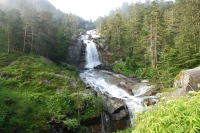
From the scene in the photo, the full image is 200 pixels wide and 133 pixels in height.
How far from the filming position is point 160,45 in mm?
37094

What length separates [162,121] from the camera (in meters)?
2.58

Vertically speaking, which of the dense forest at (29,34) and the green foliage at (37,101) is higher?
the dense forest at (29,34)

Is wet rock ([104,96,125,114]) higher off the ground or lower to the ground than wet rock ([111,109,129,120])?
higher

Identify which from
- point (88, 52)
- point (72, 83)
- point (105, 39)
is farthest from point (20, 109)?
point (105, 39)

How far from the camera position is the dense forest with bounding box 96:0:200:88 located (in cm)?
2527

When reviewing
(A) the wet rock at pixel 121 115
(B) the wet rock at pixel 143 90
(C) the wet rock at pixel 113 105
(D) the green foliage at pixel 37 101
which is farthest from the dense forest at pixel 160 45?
(D) the green foliage at pixel 37 101

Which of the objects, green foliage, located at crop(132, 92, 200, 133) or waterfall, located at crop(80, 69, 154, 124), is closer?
green foliage, located at crop(132, 92, 200, 133)

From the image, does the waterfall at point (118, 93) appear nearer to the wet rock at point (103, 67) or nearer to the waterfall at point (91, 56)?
the wet rock at point (103, 67)

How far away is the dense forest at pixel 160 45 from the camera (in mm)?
25266

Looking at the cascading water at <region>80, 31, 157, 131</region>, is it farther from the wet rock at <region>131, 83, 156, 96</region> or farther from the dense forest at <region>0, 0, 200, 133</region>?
the dense forest at <region>0, 0, 200, 133</region>

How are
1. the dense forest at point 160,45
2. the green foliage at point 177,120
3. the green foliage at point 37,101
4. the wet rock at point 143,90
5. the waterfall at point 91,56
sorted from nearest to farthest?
the green foliage at point 177,120, the green foliage at point 37,101, the wet rock at point 143,90, the dense forest at point 160,45, the waterfall at point 91,56

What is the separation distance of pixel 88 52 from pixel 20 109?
3860cm

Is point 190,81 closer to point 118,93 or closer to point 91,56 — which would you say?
point 118,93

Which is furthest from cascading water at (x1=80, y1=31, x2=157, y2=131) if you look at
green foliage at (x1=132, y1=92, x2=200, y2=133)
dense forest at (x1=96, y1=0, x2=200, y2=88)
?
dense forest at (x1=96, y1=0, x2=200, y2=88)
